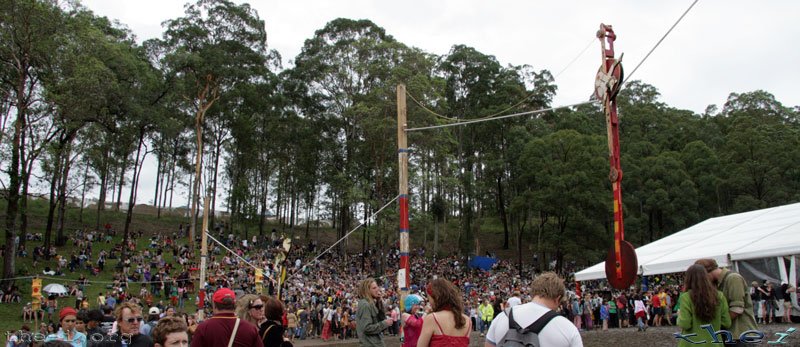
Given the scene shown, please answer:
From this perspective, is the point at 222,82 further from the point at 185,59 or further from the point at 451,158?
the point at 451,158

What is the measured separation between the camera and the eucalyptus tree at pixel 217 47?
4072cm

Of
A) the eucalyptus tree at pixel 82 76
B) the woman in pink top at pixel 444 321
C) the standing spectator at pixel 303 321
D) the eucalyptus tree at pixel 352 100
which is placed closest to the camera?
the woman in pink top at pixel 444 321

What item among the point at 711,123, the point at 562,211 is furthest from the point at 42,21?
the point at 711,123

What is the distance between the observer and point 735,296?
17.5ft

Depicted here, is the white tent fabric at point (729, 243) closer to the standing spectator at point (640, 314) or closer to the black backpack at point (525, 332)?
the standing spectator at point (640, 314)

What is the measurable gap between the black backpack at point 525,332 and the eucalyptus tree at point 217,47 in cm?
3839

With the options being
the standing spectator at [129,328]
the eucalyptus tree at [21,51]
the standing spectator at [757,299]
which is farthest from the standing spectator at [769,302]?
the eucalyptus tree at [21,51]

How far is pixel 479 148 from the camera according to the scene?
5288 centimetres

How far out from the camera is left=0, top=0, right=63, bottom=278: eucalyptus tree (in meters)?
26.0

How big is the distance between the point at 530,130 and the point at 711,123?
18.5 metres

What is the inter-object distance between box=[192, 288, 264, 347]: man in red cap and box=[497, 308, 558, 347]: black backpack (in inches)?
78.2

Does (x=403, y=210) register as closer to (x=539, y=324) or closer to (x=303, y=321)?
(x=539, y=324)

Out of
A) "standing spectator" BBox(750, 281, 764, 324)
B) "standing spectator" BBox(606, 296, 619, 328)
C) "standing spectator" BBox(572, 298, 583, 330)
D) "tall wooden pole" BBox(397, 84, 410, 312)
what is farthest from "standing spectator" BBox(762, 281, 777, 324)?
"tall wooden pole" BBox(397, 84, 410, 312)

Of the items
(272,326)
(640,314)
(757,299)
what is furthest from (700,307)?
(640,314)
